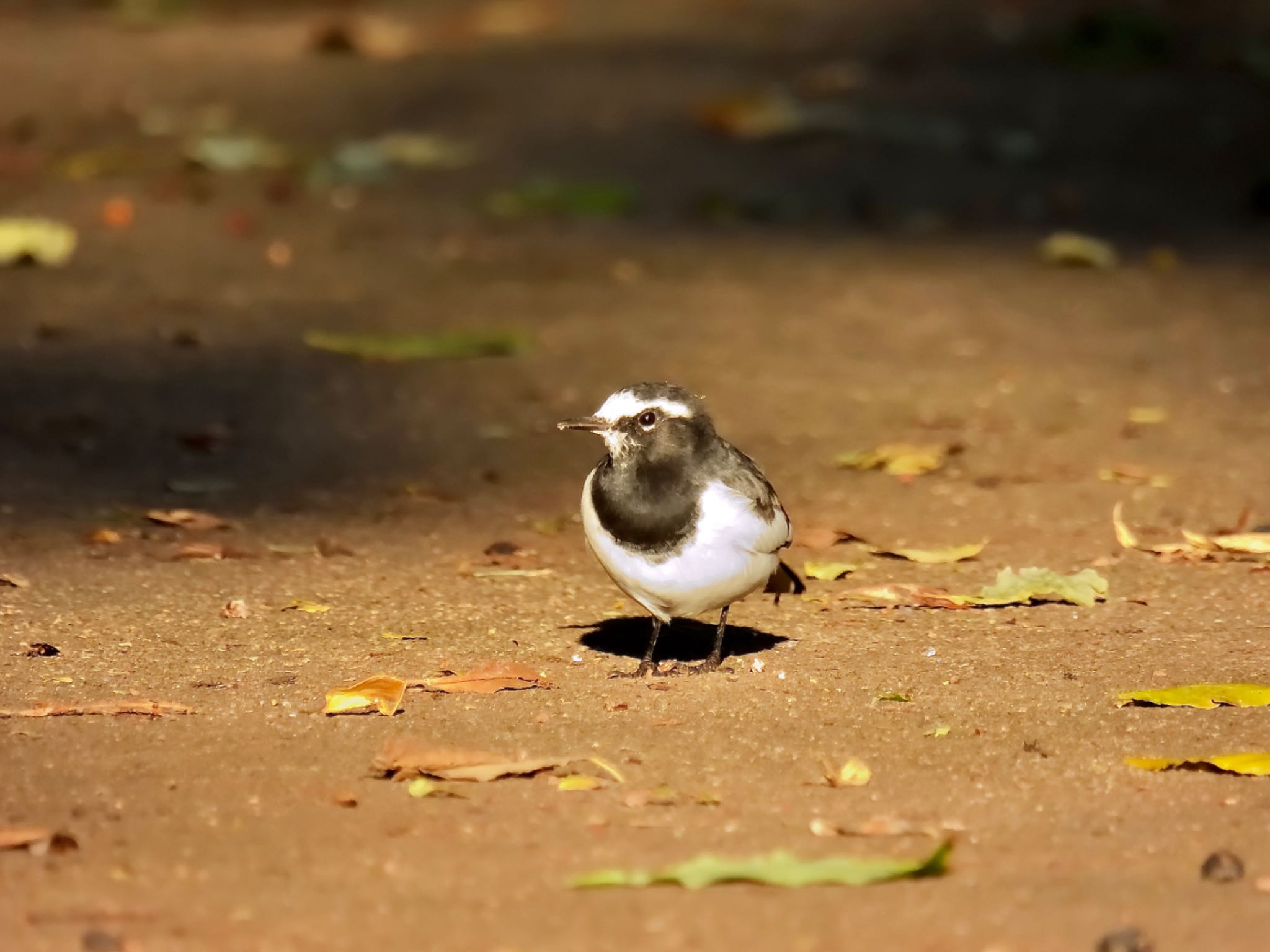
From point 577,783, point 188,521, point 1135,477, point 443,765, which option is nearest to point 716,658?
point 577,783

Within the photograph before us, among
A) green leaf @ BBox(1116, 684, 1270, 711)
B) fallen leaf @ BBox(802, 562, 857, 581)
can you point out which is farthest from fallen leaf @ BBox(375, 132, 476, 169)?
green leaf @ BBox(1116, 684, 1270, 711)

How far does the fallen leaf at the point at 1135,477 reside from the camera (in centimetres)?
658

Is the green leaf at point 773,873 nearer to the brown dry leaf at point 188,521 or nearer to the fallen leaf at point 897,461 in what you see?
the brown dry leaf at point 188,521

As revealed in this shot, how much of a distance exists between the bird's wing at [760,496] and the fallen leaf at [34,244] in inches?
216

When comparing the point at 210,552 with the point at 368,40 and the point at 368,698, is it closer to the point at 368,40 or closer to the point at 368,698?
the point at 368,698

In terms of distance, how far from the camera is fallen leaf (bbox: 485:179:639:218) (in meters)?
10.8

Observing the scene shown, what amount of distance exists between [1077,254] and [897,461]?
3468 millimetres

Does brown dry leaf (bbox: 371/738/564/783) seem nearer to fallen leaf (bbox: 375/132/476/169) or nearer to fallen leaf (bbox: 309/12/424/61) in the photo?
fallen leaf (bbox: 375/132/476/169)

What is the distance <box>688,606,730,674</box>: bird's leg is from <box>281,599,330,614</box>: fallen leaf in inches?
41.3

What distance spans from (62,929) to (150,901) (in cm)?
17

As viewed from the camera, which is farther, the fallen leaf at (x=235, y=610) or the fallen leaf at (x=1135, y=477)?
the fallen leaf at (x=1135, y=477)

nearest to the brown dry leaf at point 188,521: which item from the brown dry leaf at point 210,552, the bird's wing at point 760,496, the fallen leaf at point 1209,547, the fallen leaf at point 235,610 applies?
the brown dry leaf at point 210,552

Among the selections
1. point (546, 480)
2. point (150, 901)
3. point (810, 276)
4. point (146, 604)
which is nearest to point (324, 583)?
point (146, 604)

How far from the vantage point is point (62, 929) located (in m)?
3.25
